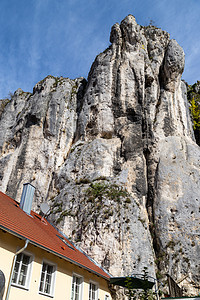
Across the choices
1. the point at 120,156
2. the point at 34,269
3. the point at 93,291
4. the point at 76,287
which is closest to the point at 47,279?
the point at 34,269

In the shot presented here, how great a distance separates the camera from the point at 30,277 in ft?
36.1

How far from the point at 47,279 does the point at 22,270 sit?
1.58m

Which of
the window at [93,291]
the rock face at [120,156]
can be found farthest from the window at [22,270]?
the rock face at [120,156]

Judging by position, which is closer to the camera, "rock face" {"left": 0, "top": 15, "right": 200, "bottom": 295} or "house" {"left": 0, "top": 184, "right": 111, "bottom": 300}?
"house" {"left": 0, "top": 184, "right": 111, "bottom": 300}

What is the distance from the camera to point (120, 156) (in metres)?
27.1

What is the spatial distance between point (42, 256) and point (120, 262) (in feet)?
25.7

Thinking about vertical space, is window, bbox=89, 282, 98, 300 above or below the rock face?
below

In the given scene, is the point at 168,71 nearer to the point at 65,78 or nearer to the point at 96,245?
the point at 65,78

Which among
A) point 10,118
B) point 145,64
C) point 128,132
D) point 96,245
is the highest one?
point 145,64

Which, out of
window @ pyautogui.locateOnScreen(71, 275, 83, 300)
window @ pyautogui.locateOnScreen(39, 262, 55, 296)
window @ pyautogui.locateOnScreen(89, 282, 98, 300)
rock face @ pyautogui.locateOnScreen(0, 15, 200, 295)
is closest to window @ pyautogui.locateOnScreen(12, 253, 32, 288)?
window @ pyautogui.locateOnScreen(39, 262, 55, 296)

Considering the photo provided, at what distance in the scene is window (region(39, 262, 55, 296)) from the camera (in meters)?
11.7

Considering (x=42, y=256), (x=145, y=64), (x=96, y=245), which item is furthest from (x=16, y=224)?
(x=145, y=64)

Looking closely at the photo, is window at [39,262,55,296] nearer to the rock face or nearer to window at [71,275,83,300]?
window at [71,275,83,300]

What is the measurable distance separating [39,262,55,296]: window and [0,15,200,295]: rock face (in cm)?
646
